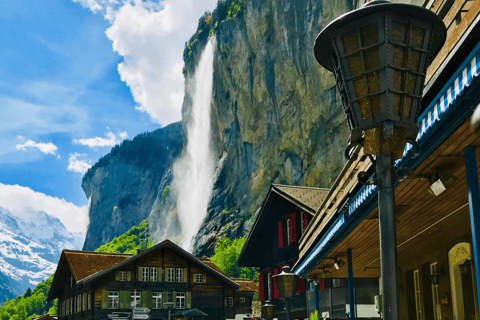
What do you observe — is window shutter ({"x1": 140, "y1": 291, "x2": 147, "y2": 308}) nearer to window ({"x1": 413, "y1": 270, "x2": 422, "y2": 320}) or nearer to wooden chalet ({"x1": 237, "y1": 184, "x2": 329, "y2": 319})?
wooden chalet ({"x1": 237, "y1": 184, "x2": 329, "y2": 319})

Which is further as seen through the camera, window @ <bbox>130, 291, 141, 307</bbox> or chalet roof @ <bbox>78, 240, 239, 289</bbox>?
window @ <bbox>130, 291, 141, 307</bbox>

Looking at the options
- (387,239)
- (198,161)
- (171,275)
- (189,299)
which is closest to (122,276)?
(171,275)

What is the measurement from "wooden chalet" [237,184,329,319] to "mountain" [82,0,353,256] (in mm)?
36123

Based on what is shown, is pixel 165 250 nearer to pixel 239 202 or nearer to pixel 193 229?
pixel 239 202

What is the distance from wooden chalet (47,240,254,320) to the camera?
35906 mm

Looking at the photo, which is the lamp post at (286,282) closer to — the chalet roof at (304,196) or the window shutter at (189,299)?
the chalet roof at (304,196)

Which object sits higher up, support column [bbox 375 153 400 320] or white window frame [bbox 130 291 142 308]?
support column [bbox 375 153 400 320]

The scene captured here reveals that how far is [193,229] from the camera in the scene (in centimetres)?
9988

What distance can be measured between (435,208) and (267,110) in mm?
69504

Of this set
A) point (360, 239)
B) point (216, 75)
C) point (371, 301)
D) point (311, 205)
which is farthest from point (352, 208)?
point (216, 75)

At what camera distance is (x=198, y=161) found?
103 m

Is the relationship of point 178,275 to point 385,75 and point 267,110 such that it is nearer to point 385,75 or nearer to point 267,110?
point 385,75

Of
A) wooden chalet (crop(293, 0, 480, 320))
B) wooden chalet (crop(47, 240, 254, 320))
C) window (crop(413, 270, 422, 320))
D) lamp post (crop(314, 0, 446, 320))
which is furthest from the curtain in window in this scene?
lamp post (crop(314, 0, 446, 320))

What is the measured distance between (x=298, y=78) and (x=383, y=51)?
232 feet
